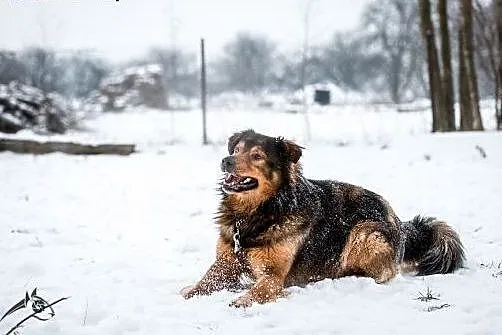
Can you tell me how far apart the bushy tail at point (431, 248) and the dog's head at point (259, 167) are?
1589 millimetres

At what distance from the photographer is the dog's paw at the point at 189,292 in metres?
4.75

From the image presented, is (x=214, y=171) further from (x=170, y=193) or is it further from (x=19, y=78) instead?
(x=19, y=78)

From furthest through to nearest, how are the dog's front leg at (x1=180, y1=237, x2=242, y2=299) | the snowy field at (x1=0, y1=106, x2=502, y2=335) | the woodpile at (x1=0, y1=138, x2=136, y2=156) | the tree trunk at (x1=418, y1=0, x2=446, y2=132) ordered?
1. the tree trunk at (x1=418, y1=0, x2=446, y2=132)
2. the woodpile at (x1=0, y1=138, x2=136, y2=156)
3. the dog's front leg at (x1=180, y1=237, x2=242, y2=299)
4. the snowy field at (x1=0, y1=106, x2=502, y2=335)

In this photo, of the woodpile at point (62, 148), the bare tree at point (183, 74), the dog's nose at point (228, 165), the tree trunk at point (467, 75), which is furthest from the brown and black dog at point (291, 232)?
the bare tree at point (183, 74)

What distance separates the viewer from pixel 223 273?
200 inches

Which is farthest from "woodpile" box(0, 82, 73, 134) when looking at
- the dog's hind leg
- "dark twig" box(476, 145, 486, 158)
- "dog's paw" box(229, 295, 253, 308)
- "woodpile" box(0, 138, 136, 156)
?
"dog's paw" box(229, 295, 253, 308)

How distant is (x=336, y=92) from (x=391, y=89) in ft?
26.1

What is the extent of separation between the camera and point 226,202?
17.9 feet

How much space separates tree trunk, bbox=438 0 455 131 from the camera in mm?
16453

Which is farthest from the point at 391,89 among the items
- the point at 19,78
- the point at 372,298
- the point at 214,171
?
the point at 372,298

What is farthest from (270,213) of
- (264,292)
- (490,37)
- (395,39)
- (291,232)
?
(395,39)

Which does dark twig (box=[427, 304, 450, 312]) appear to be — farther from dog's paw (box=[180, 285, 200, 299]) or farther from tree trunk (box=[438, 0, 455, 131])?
tree trunk (box=[438, 0, 455, 131])

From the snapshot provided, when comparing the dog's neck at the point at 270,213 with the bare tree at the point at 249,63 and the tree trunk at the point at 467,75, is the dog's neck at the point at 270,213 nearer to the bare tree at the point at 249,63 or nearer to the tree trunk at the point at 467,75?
the tree trunk at the point at 467,75

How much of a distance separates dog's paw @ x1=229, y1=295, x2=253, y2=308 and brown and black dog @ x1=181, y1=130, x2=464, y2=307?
12.9 inches
